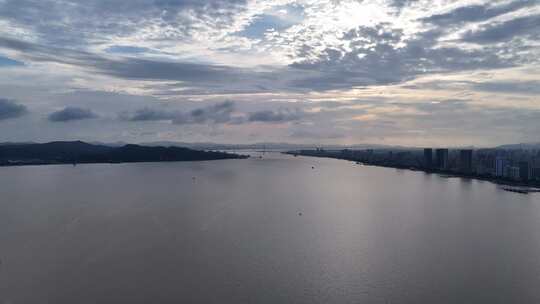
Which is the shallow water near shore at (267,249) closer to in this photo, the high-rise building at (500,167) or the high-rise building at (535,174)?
the high-rise building at (535,174)

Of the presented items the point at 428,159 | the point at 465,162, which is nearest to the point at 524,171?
the point at 465,162

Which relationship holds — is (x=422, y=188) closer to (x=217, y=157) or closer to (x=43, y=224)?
(x=43, y=224)

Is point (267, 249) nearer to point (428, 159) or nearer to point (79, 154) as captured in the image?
point (428, 159)

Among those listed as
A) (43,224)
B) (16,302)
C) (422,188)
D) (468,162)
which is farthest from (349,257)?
(468,162)

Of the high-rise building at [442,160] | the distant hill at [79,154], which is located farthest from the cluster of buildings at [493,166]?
the distant hill at [79,154]

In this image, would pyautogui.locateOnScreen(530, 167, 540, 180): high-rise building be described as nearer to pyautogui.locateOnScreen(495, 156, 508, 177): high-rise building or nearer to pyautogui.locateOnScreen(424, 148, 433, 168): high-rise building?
pyautogui.locateOnScreen(495, 156, 508, 177): high-rise building
